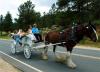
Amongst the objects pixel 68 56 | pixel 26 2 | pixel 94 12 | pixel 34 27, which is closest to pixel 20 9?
pixel 26 2

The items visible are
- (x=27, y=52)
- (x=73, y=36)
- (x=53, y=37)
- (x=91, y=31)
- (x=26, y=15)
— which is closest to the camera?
(x=91, y=31)

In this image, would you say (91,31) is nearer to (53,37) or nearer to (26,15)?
(53,37)

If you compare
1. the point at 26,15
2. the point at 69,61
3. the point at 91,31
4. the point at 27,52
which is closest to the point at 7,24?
the point at 26,15

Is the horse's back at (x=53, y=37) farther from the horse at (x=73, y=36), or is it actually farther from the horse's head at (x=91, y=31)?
the horse's head at (x=91, y=31)

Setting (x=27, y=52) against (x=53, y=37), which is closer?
(x=53, y=37)

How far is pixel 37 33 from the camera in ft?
53.7

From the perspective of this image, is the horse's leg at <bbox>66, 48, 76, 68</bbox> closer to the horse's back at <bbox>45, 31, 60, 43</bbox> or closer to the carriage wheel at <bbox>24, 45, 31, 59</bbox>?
the horse's back at <bbox>45, 31, 60, 43</bbox>

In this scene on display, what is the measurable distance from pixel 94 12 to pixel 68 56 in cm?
3485

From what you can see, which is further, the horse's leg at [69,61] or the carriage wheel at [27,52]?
the carriage wheel at [27,52]

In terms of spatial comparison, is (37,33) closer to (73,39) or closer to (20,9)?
(73,39)

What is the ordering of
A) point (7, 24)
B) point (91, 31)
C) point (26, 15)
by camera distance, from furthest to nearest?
point (7, 24) → point (26, 15) → point (91, 31)

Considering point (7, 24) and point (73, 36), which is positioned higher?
point (7, 24)

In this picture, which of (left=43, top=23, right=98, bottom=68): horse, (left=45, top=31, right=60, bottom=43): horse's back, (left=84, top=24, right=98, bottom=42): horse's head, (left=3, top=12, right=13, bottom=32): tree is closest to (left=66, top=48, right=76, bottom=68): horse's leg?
(left=43, top=23, right=98, bottom=68): horse

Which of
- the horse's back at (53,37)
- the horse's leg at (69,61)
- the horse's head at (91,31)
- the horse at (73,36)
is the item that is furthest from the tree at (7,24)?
the horse's head at (91,31)
